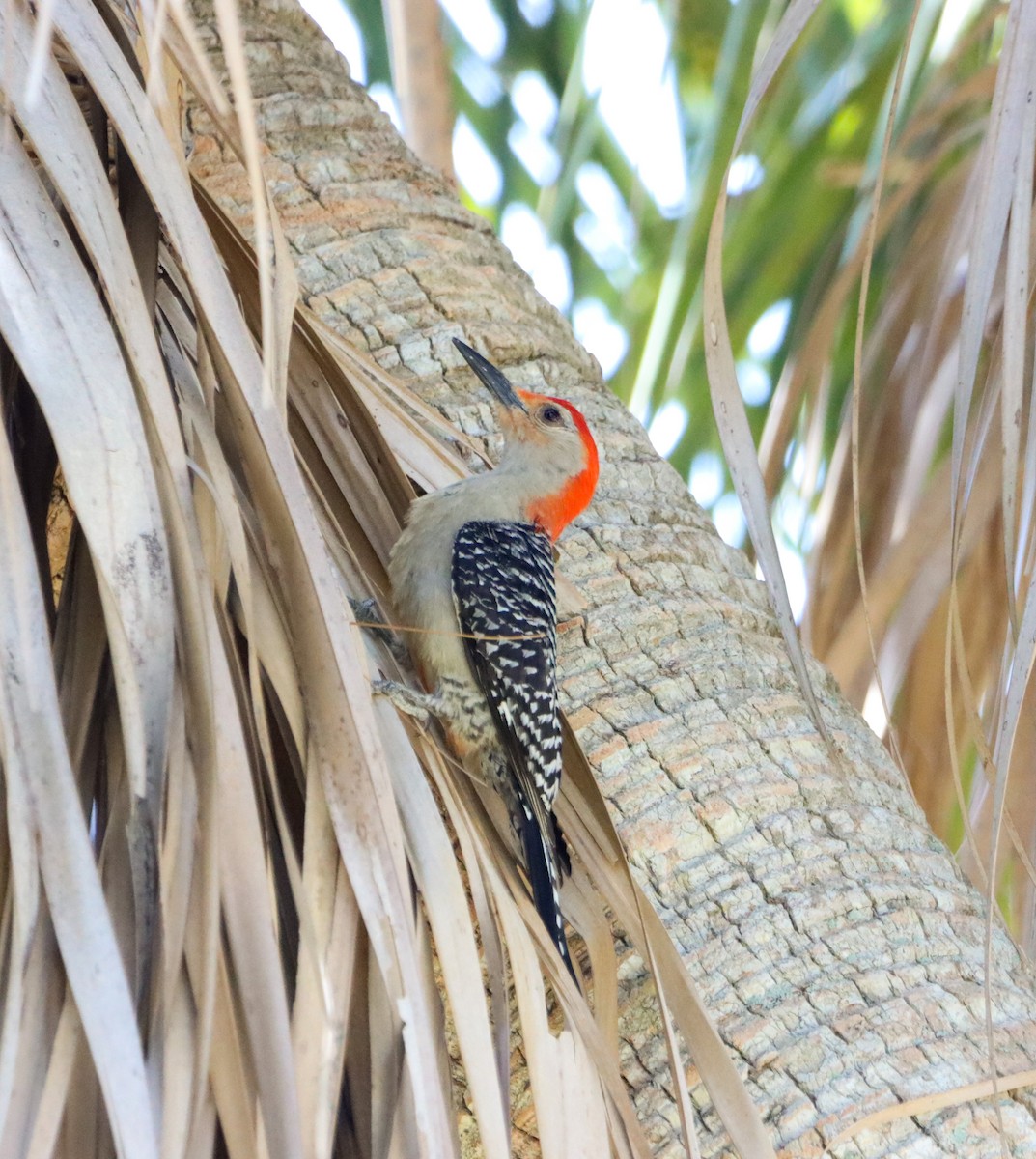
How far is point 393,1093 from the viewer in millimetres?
1406

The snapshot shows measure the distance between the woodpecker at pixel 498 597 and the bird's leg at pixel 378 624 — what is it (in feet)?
0.12

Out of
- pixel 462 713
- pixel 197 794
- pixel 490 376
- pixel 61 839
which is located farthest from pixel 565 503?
pixel 61 839

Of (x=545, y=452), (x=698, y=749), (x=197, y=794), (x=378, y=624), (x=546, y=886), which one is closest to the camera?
(x=197, y=794)

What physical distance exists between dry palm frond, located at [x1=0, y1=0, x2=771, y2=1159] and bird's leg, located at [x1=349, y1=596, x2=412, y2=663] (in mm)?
495

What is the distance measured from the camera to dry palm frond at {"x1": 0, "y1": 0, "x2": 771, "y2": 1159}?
1.25 m

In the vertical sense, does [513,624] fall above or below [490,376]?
below

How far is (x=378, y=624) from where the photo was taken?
2.14 metres

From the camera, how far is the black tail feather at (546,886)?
6.46 ft

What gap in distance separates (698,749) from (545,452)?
115 cm

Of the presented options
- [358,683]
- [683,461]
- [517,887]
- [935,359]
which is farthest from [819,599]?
[358,683]

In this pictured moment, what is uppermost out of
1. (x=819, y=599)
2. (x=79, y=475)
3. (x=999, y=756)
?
(x=819, y=599)

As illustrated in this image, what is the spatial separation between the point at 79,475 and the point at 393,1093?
73cm

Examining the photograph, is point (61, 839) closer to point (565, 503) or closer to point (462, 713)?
point (462, 713)

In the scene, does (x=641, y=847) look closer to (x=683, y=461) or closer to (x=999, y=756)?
(x=999, y=756)
